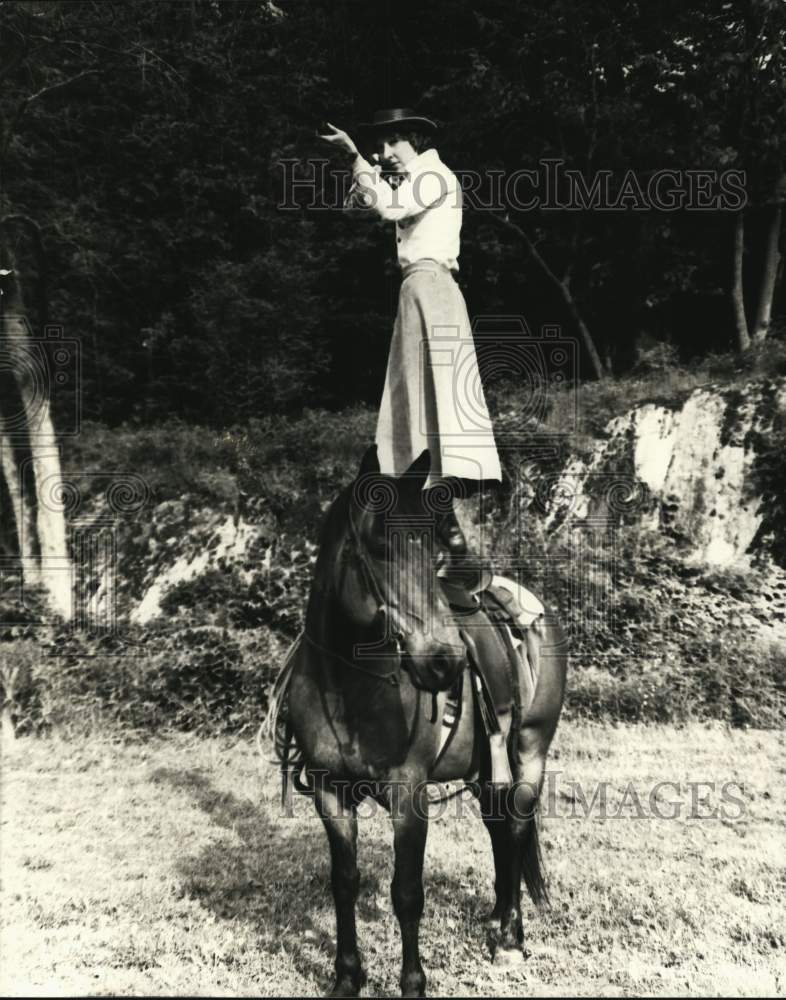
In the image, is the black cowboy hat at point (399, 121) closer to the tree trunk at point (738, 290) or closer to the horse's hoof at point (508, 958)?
the horse's hoof at point (508, 958)

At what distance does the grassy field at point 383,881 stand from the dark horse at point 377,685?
84cm

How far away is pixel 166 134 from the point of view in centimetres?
1512

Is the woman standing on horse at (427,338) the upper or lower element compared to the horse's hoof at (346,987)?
upper

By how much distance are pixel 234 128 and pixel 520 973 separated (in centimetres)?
1382

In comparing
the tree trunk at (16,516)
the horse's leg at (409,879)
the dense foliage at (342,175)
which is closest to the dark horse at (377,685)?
the horse's leg at (409,879)

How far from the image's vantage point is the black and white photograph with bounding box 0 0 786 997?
4.29 m

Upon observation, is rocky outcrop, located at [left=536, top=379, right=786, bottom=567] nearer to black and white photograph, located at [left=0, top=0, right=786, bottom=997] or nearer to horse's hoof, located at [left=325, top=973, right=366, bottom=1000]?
black and white photograph, located at [left=0, top=0, right=786, bottom=997]

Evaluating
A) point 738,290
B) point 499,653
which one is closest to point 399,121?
point 499,653

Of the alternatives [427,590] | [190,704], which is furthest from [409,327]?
[190,704]

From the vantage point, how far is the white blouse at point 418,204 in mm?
4059

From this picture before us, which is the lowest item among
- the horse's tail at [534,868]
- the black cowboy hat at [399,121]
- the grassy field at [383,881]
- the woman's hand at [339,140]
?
the grassy field at [383,881]

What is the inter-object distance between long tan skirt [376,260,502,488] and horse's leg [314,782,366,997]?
1598 mm

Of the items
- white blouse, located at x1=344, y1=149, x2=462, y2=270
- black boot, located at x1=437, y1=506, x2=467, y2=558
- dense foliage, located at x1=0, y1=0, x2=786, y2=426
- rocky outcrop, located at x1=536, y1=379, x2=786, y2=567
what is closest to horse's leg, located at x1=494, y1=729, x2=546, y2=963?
black boot, located at x1=437, y1=506, x2=467, y2=558

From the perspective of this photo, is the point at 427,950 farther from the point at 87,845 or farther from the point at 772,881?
the point at 87,845
